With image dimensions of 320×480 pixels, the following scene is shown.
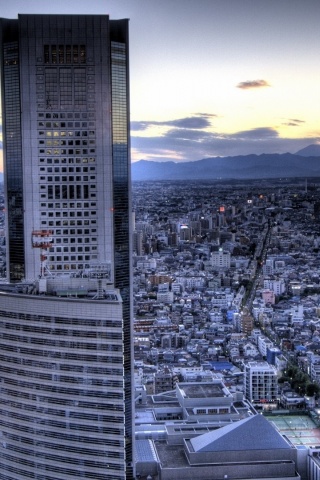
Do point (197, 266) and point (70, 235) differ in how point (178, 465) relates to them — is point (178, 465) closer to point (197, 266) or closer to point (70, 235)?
point (70, 235)

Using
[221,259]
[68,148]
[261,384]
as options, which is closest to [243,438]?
[261,384]

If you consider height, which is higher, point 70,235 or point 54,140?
point 54,140

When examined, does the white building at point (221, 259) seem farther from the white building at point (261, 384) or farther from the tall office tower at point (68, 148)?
the tall office tower at point (68, 148)

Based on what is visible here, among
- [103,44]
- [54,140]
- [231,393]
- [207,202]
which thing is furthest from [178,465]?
[207,202]

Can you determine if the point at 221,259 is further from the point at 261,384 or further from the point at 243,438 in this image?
the point at 243,438

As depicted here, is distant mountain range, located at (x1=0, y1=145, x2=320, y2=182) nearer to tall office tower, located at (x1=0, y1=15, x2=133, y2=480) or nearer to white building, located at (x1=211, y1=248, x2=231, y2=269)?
white building, located at (x1=211, y1=248, x2=231, y2=269)

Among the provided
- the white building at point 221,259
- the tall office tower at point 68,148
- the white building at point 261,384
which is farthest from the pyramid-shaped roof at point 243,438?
the white building at point 221,259

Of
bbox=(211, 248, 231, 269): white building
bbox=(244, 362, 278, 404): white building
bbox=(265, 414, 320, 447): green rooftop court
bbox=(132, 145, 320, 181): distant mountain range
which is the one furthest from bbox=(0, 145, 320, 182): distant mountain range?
bbox=(265, 414, 320, 447): green rooftop court
